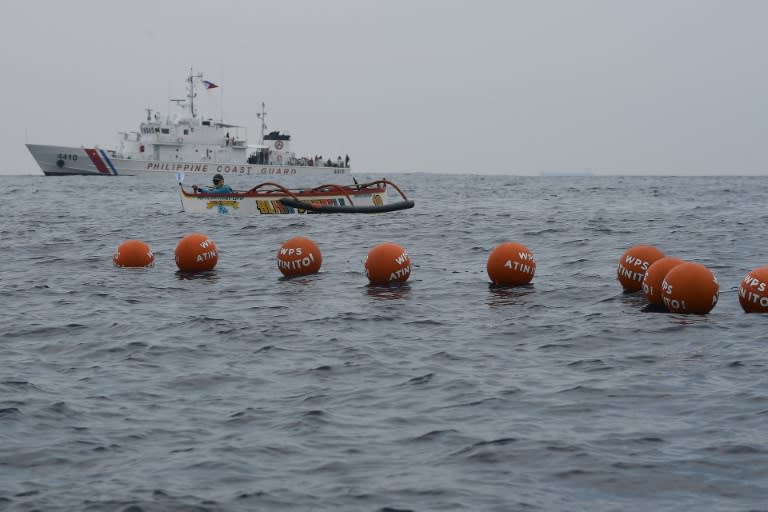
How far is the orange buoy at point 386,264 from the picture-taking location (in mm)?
15133

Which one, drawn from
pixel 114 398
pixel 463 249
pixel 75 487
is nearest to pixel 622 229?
pixel 463 249

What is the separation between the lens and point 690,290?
1180 centimetres

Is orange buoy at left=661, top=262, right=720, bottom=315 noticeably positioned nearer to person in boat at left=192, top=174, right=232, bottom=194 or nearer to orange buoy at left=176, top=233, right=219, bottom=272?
orange buoy at left=176, top=233, right=219, bottom=272

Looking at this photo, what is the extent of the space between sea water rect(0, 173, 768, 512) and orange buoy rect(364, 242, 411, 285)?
0.28m

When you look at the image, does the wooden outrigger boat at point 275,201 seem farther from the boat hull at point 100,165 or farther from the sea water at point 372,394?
the boat hull at point 100,165

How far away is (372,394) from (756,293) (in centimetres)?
607

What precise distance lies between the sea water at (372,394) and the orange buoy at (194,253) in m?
0.34

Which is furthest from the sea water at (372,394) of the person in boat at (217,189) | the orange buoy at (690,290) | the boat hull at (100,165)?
the boat hull at (100,165)

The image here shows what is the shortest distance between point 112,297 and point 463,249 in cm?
955

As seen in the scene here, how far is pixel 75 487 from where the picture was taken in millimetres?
6207

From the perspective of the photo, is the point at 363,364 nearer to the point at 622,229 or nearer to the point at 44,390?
the point at 44,390

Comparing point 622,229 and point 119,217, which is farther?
point 119,217

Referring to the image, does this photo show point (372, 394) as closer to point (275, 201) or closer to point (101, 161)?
point (275, 201)

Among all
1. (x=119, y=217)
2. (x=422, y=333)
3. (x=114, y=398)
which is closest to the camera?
(x=114, y=398)
